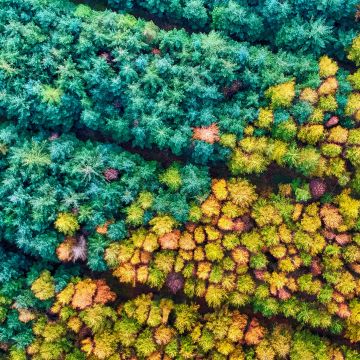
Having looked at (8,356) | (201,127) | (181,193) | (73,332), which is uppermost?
(201,127)

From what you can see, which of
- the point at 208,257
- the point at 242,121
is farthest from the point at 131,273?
the point at 242,121

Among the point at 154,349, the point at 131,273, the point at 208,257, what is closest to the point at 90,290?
the point at 131,273

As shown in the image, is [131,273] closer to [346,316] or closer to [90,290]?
[90,290]

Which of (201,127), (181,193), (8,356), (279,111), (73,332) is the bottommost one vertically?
(8,356)

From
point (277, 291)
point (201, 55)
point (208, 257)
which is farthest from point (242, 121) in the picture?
point (277, 291)

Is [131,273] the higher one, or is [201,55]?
[201,55]

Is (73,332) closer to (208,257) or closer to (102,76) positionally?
(208,257)

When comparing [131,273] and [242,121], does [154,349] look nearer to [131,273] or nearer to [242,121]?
[131,273]

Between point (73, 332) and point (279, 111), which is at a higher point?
point (279, 111)
